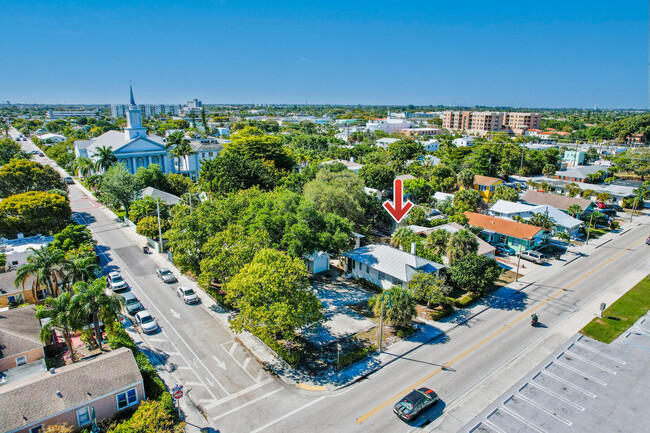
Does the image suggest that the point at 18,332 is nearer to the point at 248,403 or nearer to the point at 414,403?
the point at 248,403

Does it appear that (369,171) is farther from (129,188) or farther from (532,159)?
(532,159)

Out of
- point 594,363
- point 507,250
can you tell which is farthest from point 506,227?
point 594,363

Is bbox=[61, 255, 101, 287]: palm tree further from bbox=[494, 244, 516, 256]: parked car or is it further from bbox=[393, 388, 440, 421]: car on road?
bbox=[494, 244, 516, 256]: parked car

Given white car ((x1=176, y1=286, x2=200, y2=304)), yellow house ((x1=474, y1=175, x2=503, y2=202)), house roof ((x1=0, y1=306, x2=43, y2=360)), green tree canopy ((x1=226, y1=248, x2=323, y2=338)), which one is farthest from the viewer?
yellow house ((x1=474, y1=175, x2=503, y2=202))

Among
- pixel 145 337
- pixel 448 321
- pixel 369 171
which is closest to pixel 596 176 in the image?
pixel 369 171

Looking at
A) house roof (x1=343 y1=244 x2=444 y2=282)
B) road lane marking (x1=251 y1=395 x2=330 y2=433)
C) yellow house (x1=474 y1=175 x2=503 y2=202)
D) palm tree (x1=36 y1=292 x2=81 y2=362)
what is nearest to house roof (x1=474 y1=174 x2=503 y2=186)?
yellow house (x1=474 y1=175 x2=503 y2=202)

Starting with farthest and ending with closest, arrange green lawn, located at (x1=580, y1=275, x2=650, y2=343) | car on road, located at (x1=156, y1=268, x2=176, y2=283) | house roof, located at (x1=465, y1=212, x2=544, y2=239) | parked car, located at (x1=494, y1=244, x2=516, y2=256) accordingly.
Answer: parked car, located at (x1=494, y1=244, x2=516, y2=256) → house roof, located at (x1=465, y1=212, x2=544, y2=239) → car on road, located at (x1=156, y1=268, x2=176, y2=283) → green lawn, located at (x1=580, y1=275, x2=650, y2=343)
